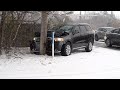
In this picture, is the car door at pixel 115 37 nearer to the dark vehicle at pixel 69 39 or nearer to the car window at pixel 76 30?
the dark vehicle at pixel 69 39

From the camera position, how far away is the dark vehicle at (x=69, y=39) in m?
11.2

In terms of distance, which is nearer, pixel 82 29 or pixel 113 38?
pixel 82 29

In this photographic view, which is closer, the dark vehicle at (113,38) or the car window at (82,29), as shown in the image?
the car window at (82,29)

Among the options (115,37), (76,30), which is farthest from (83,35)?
(115,37)

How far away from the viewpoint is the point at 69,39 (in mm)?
11656

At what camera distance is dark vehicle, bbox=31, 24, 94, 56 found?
1119 cm

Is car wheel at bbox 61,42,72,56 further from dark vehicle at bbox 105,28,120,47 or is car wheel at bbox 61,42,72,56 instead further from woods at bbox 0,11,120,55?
dark vehicle at bbox 105,28,120,47

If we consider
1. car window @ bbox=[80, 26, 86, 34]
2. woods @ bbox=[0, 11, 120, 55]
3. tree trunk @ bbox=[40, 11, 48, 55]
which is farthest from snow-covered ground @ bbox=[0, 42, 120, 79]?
car window @ bbox=[80, 26, 86, 34]

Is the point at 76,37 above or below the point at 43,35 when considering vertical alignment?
below

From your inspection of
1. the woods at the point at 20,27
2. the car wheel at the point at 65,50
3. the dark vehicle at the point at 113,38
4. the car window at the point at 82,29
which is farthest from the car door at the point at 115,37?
the car wheel at the point at 65,50

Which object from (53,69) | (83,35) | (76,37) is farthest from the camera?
(83,35)

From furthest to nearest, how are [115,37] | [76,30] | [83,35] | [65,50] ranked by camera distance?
[115,37]
[83,35]
[76,30]
[65,50]

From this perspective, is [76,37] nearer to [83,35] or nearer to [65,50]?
[83,35]
